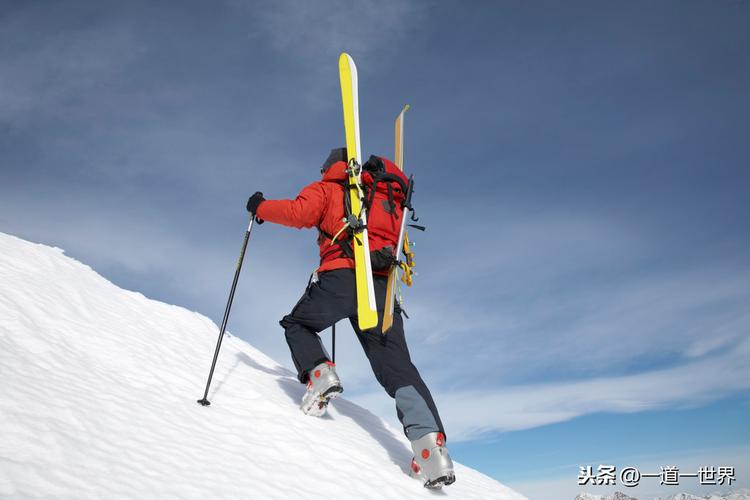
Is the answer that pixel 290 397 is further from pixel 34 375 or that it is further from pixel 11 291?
pixel 11 291

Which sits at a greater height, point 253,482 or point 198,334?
point 198,334

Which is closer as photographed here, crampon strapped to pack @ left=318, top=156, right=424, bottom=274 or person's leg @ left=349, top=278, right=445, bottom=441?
person's leg @ left=349, top=278, right=445, bottom=441

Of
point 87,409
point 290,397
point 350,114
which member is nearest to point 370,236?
point 350,114

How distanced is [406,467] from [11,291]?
4474mm

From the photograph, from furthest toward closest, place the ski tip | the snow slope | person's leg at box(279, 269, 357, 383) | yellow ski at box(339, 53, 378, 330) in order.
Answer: the ski tip < person's leg at box(279, 269, 357, 383) < yellow ski at box(339, 53, 378, 330) < the snow slope

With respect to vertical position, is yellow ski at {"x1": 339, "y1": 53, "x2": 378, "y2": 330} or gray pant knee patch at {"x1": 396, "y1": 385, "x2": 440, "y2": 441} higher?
yellow ski at {"x1": 339, "y1": 53, "x2": 378, "y2": 330}

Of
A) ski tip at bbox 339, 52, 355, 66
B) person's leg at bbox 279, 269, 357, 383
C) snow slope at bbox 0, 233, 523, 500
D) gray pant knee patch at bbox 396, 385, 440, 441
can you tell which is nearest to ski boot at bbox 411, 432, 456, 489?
gray pant knee patch at bbox 396, 385, 440, 441

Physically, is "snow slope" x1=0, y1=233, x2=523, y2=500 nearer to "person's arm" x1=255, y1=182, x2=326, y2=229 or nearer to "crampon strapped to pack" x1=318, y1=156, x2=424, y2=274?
"crampon strapped to pack" x1=318, y1=156, x2=424, y2=274

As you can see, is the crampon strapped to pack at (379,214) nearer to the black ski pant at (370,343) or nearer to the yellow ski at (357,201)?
the yellow ski at (357,201)

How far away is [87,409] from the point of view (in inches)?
141

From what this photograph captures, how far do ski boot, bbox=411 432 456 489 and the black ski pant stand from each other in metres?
0.06

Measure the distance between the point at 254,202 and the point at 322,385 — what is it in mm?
1945

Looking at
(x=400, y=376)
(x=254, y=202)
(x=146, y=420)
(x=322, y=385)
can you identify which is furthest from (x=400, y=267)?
(x=146, y=420)

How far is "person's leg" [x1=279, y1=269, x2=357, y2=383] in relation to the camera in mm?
4699
